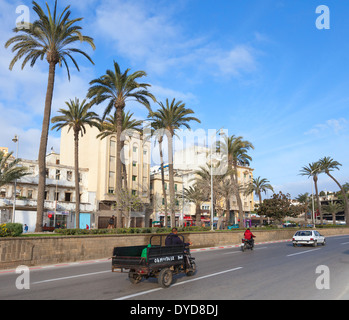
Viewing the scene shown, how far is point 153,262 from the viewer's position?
9617mm

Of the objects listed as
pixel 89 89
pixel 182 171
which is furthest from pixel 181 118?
pixel 182 171

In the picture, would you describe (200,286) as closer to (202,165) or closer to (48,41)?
(48,41)

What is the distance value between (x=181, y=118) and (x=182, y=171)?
40744 millimetres

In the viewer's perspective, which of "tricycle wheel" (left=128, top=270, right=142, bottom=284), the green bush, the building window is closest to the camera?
"tricycle wheel" (left=128, top=270, right=142, bottom=284)

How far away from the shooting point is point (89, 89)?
31016 millimetres

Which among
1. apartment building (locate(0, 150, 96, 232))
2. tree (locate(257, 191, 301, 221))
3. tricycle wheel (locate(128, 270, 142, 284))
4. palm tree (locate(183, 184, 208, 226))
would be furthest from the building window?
tricycle wheel (locate(128, 270, 142, 284))

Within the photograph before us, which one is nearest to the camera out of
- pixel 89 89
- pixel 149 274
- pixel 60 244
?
pixel 149 274

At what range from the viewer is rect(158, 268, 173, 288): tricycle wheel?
9477 mm

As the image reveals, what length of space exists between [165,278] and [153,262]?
58 cm

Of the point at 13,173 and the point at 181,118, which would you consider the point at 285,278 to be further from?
the point at 13,173

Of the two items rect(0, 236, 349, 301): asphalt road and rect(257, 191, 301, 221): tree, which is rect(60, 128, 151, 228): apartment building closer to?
rect(257, 191, 301, 221): tree

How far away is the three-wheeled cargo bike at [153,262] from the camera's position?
950cm

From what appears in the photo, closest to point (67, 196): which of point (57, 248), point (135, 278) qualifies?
point (57, 248)

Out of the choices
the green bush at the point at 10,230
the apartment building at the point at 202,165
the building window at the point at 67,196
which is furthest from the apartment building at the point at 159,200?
the green bush at the point at 10,230
